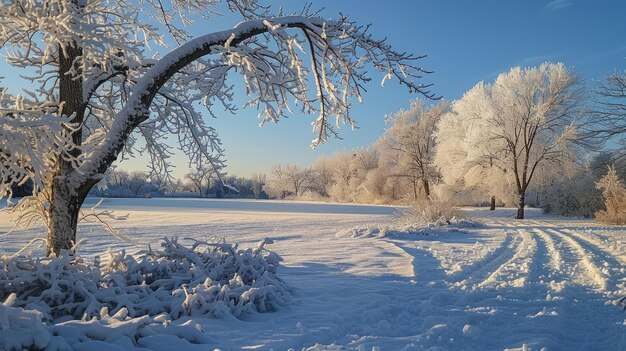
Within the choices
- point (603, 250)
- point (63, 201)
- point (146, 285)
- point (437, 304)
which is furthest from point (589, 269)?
point (63, 201)

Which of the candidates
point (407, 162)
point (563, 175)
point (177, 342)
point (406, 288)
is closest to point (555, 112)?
point (563, 175)

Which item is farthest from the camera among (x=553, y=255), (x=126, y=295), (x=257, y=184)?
(x=257, y=184)

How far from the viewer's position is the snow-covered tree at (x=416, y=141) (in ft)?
136

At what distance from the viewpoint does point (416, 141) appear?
42125 millimetres

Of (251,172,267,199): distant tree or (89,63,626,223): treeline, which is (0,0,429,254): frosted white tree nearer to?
(89,63,626,223): treeline

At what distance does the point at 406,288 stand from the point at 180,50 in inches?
191

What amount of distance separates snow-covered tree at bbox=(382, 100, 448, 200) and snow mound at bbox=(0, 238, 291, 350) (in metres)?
36.9

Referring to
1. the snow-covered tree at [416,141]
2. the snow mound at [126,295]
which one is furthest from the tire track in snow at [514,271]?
the snow-covered tree at [416,141]

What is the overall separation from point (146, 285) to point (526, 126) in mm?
28234

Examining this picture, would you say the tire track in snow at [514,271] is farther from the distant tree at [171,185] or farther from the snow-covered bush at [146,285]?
the distant tree at [171,185]

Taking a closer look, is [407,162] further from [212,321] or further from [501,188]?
[212,321]

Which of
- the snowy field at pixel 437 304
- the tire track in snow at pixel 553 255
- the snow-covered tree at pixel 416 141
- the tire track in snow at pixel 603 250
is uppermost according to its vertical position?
the snow-covered tree at pixel 416 141

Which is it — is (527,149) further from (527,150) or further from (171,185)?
(171,185)

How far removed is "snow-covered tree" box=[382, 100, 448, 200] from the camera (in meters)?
41.5
